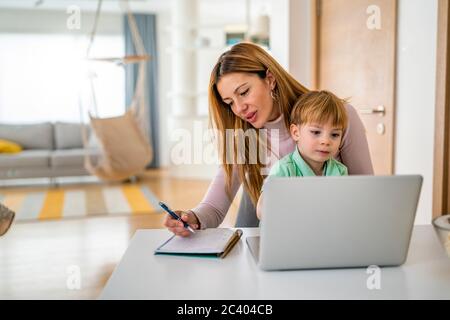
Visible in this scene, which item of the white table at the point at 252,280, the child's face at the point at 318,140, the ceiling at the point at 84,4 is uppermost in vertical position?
the ceiling at the point at 84,4

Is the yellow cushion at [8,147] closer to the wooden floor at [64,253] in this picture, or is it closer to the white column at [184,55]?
the white column at [184,55]

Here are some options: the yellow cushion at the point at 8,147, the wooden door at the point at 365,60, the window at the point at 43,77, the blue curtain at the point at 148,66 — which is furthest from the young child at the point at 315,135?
the blue curtain at the point at 148,66

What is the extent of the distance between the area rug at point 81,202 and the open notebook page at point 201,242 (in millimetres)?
2648

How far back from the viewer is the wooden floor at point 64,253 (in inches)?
79.4

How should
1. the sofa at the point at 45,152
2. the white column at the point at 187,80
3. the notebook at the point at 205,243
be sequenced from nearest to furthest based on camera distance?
the notebook at the point at 205,243
the sofa at the point at 45,152
the white column at the point at 187,80

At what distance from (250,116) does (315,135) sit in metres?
0.25

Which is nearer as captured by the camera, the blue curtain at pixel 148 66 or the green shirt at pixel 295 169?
the green shirt at pixel 295 169

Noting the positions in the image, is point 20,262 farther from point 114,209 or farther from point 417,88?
point 417,88

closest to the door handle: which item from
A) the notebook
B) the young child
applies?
the young child

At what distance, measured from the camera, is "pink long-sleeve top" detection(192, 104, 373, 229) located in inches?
43.2

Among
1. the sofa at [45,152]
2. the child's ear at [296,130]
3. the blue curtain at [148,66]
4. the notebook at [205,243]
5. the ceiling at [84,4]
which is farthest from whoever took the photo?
the blue curtain at [148,66]

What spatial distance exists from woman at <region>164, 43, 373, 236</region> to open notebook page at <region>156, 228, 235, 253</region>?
0.10 meters

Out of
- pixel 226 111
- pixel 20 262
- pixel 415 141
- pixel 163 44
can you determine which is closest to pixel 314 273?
pixel 226 111

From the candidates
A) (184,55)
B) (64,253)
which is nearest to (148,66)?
(184,55)
